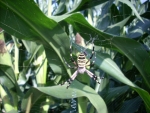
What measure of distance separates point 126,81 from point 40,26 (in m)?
0.57

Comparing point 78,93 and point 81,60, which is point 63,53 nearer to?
point 81,60

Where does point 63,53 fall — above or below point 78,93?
above

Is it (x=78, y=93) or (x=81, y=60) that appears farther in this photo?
(x=81, y=60)

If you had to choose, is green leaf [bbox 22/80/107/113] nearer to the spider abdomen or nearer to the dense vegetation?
the dense vegetation

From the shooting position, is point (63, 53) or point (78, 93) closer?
point (78, 93)

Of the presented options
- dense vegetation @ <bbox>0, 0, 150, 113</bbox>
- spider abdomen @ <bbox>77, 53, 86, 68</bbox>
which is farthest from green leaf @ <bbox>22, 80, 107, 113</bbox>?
spider abdomen @ <bbox>77, 53, 86, 68</bbox>

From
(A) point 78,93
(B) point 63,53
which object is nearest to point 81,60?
(B) point 63,53

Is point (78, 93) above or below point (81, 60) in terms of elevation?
below

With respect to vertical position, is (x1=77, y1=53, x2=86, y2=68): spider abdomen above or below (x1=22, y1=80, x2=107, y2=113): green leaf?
above

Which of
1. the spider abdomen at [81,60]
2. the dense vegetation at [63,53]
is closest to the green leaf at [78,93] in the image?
the dense vegetation at [63,53]

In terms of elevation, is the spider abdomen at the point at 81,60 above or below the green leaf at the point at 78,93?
above

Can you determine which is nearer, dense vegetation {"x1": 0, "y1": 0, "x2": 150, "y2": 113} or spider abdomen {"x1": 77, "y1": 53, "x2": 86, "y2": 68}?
dense vegetation {"x1": 0, "y1": 0, "x2": 150, "y2": 113}

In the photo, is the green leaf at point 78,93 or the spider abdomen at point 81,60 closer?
the green leaf at point 78,93

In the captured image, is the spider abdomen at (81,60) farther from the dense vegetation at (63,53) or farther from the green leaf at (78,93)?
the green leaf at (78,93)
